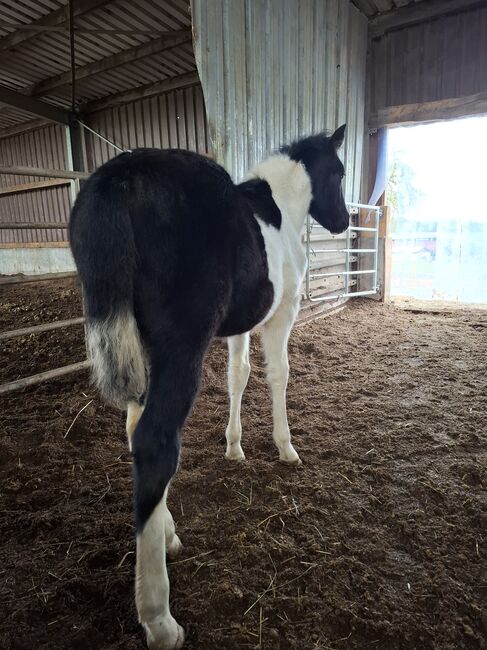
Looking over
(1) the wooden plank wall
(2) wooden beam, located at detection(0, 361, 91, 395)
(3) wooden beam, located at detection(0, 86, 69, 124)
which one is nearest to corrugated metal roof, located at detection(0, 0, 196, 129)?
(3) wooden beam, located at detection(0, 86, 69, 124)

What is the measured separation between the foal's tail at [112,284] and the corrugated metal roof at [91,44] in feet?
21.9

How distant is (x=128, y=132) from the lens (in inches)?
434

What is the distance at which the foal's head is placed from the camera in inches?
108

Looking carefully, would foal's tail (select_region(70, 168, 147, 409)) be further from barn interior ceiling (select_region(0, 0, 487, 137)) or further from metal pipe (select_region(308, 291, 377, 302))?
barn interior ceiling (select_region(0, 0, 487, 137))

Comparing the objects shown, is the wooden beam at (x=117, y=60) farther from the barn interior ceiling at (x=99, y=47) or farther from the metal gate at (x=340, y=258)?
the metal gate at (x=340, y=258)

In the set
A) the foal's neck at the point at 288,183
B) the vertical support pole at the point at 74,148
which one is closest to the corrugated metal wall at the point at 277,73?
the foal's neck at the point at 288,183

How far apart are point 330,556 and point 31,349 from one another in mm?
3783

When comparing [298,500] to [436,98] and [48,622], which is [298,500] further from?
[436,98]

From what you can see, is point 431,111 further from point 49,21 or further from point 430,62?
point 49,21

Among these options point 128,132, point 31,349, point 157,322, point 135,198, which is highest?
point 128,132

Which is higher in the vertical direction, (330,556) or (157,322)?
(157,322)

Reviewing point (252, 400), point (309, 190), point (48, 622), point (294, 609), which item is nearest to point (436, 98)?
point (309, 190)

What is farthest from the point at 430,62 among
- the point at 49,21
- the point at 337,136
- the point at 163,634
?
the point at 163,634

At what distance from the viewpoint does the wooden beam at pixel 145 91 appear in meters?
9.28
